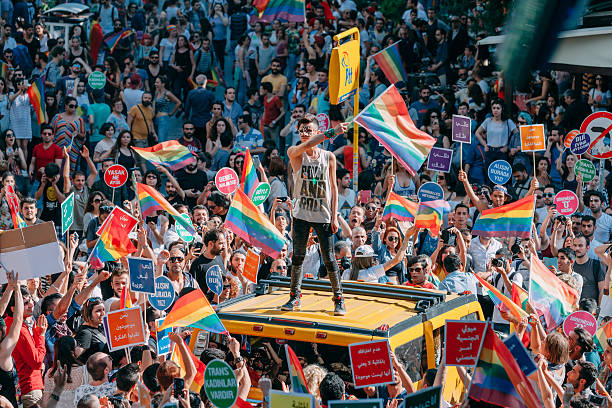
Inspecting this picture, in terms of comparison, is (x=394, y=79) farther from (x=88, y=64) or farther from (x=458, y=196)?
(x=88, y=64)

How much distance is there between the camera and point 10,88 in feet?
62.0

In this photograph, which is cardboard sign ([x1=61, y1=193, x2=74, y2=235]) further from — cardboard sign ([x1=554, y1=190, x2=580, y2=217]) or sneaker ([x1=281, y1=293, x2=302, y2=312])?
cardboard sign ([x1=554, y1=190, x2=580, y2=217])

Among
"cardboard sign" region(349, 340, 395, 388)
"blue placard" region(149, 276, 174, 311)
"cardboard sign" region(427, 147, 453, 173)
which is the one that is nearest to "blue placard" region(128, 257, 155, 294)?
"blue placard" region(149, 276, 174, 311)

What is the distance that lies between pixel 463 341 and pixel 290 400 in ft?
5.09

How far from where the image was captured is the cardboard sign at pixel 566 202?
12.0 metres

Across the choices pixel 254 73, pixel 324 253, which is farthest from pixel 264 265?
pixel 254 73

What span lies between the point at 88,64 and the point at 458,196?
29.7 ft

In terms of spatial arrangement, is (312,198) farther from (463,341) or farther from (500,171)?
(500,171)

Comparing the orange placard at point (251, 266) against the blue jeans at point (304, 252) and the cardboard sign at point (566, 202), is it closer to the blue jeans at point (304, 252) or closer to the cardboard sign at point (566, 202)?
the blue jeans at point (304, 252)

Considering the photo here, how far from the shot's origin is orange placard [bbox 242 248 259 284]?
9.89 meters

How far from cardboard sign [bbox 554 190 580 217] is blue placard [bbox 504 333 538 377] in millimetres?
6680

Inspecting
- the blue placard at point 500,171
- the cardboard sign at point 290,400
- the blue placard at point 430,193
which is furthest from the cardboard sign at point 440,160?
the cardboard sign at point 290,400

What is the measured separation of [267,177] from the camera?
15.1 metres

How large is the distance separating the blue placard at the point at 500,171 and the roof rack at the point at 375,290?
5.09m
